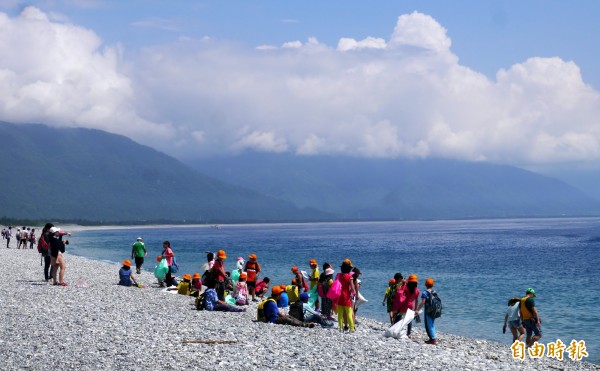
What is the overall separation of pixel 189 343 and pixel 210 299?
6754 mm

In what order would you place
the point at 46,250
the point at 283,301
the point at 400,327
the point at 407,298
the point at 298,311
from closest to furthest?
1. the point at 400,327
2. the point at 407,298
3. the point at 298,311
4. the point at 283,301
5. the point at 46,250

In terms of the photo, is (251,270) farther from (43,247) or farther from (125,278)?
(43,247)

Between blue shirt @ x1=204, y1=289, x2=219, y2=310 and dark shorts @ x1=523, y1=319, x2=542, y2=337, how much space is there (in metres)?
9.29

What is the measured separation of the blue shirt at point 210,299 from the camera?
22.4 metres

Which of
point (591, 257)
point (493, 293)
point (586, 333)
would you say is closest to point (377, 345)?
point (586, 333)

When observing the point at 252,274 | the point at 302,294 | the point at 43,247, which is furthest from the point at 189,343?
the point at 43,247

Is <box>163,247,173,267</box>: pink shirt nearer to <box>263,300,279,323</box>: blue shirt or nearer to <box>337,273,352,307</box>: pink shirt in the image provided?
<box>263,300,279,323</box>: blue shirt

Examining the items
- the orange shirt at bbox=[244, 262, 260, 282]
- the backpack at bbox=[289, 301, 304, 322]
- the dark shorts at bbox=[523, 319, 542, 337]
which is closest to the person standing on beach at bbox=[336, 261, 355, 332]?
the backpack at bbox=[289, 301, 304, 322]

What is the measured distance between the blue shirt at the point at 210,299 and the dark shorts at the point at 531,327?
366 inches

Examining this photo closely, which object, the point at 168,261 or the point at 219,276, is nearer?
the point at 219,276

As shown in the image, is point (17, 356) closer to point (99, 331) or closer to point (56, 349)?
point (56, 349)

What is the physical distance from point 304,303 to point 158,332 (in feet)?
16.0

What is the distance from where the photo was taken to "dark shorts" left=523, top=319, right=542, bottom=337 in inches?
733

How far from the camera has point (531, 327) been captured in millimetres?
18719
